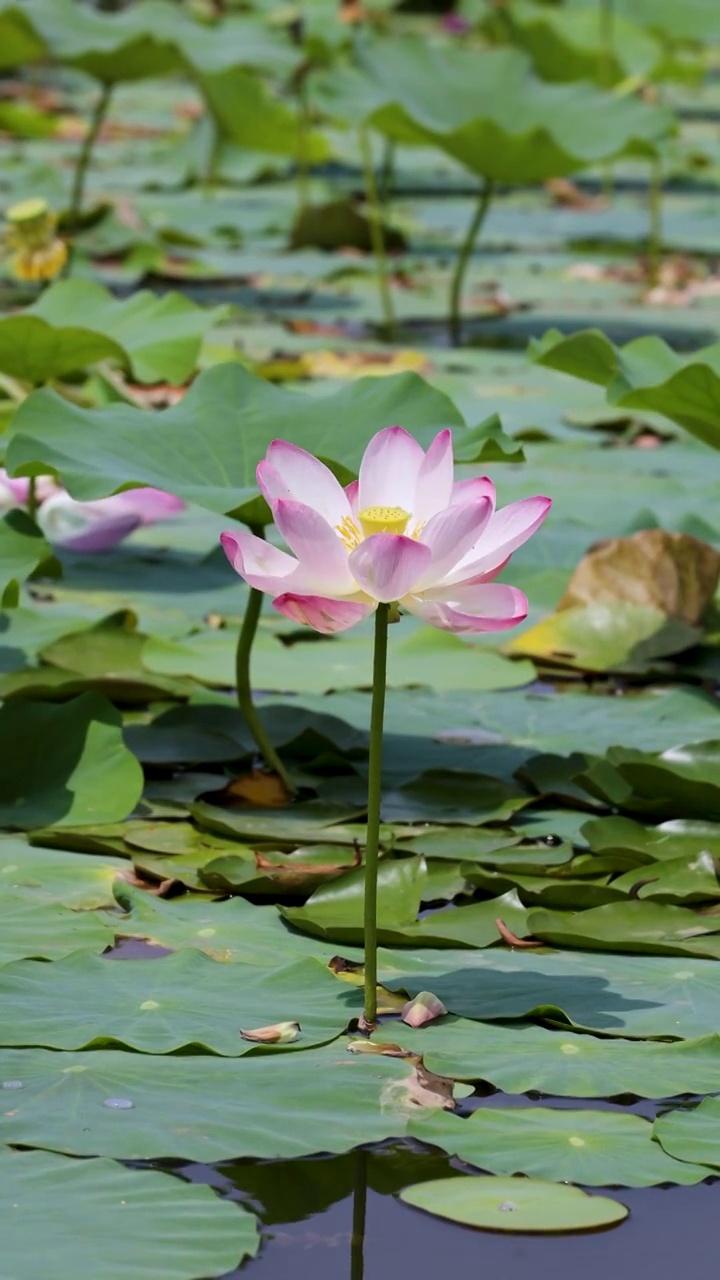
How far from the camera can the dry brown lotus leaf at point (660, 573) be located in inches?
86.0

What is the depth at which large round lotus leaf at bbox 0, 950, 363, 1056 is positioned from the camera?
119cm

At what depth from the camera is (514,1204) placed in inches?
39.9

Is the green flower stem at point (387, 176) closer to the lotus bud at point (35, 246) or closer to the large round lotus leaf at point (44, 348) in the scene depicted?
the lotus bud at point (35, 246)

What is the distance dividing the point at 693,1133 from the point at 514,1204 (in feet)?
0.44

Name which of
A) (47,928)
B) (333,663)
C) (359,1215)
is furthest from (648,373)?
(359,1215)

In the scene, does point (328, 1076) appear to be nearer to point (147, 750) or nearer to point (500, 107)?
point (147, 750)

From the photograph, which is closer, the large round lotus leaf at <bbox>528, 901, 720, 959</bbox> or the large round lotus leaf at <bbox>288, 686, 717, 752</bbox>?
the large round lotus leaf at <bbox>528, 901, 720, 959</bbox>

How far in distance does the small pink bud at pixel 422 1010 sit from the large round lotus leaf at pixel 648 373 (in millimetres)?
706

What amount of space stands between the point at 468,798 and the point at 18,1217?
78cm

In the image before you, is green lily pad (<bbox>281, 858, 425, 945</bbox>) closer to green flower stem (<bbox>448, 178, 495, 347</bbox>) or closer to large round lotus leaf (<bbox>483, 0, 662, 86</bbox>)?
green flower stem (<bbox>448, 178, 495, 347</bbox>)

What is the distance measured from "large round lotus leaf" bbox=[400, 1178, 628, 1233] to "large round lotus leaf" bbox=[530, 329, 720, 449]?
894 millimetres

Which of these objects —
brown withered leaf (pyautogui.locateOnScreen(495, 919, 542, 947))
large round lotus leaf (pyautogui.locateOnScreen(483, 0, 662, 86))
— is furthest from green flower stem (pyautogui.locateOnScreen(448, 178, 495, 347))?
brown withered leaf (pyautogui.locateOnScreen(495, 919, 542, 947))

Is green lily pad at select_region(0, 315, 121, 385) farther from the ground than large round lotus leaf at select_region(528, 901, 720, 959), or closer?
farther from the ground

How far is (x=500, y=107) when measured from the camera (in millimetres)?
4641
